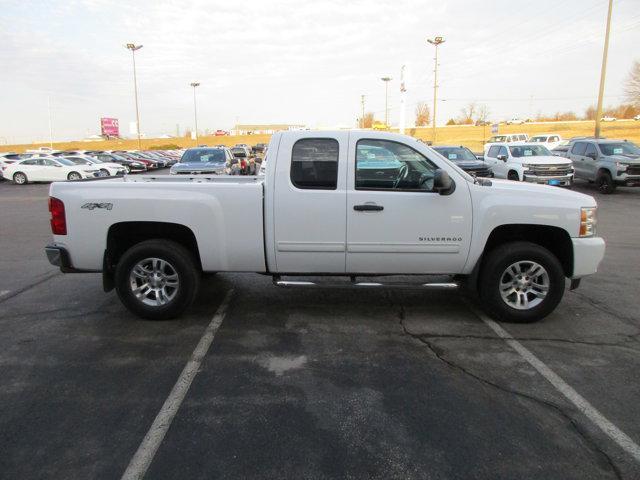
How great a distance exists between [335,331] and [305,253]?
851 mm

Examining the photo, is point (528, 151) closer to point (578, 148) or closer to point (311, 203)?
point (578, 148)

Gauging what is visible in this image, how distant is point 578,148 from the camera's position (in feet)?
67.2

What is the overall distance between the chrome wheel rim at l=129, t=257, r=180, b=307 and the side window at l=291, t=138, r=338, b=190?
1652 millimetres

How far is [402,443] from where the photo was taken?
3.04 meters

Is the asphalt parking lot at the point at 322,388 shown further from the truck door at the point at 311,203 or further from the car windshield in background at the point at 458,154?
the car windshield in background at the point at 458,154

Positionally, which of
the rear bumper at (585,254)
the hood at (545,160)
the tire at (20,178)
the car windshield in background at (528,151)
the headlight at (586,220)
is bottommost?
the tire at (20,178)

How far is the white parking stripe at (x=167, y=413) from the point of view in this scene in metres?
2.84

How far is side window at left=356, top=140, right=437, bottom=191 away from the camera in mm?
4965

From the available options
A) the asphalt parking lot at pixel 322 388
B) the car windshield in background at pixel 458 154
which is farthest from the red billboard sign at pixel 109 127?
the asphalt parking lot at pixel 322 388

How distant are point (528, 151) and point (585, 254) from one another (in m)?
16.0

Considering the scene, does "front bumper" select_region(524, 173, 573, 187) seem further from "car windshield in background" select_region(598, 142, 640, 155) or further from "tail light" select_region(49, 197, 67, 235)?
"tail light" select_region(49, 197, 67, 235)

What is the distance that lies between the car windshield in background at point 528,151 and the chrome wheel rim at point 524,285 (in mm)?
15646

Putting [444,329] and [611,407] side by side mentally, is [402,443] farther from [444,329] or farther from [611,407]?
[444,329]

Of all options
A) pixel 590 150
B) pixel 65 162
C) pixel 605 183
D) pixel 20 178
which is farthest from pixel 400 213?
pixel 20 178
